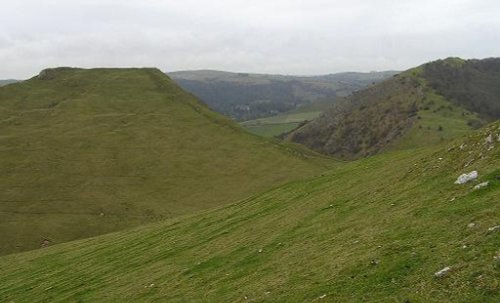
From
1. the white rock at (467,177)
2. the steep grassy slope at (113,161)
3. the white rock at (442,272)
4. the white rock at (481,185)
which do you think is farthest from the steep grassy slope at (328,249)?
the steep grassy slope at (113,161)

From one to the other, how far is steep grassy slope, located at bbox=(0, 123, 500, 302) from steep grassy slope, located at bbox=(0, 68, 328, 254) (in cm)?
3384

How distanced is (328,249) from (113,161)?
9020 centimetres

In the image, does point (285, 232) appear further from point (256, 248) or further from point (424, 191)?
point (424, 191)

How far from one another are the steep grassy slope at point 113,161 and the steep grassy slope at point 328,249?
33.8 meters

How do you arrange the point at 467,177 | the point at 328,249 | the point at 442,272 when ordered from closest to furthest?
the point at 442,272 → the point at 328,249 → the point at 467,177

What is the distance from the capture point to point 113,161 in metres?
108

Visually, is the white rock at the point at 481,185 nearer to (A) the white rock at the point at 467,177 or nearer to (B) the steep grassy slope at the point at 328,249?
(B) the steep grassy slope at the point at 328,249

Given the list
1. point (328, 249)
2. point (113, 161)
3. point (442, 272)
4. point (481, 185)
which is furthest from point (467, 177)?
point (113, 161)

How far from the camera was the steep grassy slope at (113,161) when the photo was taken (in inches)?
3275

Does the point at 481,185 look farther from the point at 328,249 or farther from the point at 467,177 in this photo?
the point at 328,249

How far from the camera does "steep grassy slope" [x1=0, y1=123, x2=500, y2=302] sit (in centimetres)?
1719

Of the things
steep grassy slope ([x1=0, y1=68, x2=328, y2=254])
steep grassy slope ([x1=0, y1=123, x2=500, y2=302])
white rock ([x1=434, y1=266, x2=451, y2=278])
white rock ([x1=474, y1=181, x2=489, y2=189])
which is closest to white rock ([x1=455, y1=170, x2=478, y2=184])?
steep grassy slope ([x1=0, y1=123, x2=500, y2=302])

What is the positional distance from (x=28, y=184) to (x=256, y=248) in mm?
77150

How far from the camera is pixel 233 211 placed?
157 ft
